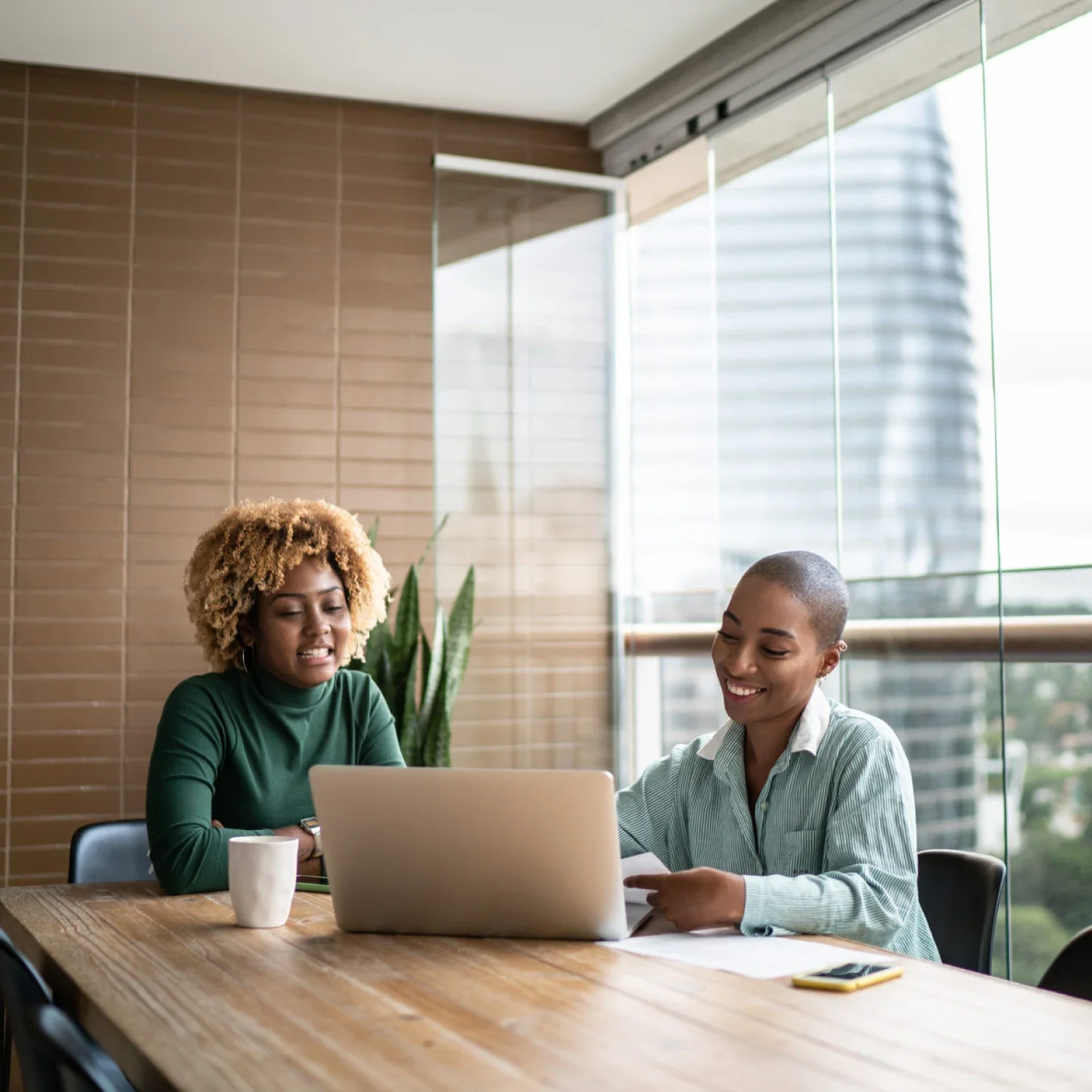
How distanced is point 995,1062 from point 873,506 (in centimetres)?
240

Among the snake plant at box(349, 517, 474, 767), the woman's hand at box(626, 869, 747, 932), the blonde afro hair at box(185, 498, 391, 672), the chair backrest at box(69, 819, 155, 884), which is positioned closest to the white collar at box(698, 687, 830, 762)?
the woman's hand at box(626, 869, 747, 932)

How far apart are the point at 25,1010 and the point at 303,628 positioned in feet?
4.64

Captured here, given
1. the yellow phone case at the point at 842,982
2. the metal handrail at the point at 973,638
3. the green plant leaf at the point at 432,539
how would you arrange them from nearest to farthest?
1. the yellow phone case at the point at 842,982
2. the metal handrail at the point at 973,638
3. the green plant leaf at the point at 432,539

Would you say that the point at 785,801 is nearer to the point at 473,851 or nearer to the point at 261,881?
the point at 473,851

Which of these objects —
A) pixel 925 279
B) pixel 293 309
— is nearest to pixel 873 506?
pixel 925 279

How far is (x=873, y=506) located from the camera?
348cm

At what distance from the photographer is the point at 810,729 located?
2006 mm

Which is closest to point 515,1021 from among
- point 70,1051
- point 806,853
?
point 70,1051

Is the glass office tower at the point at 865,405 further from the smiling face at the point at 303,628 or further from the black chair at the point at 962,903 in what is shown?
the smiling face at the point at 303,628

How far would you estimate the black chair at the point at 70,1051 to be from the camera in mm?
1103

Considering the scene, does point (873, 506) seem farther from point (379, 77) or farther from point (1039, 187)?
point (379, 77)

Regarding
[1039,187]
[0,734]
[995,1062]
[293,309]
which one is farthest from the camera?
[293,309]

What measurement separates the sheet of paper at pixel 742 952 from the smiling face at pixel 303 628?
1.03 metres

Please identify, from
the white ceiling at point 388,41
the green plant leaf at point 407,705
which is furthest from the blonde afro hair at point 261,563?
the white ceiling at point 388,41
